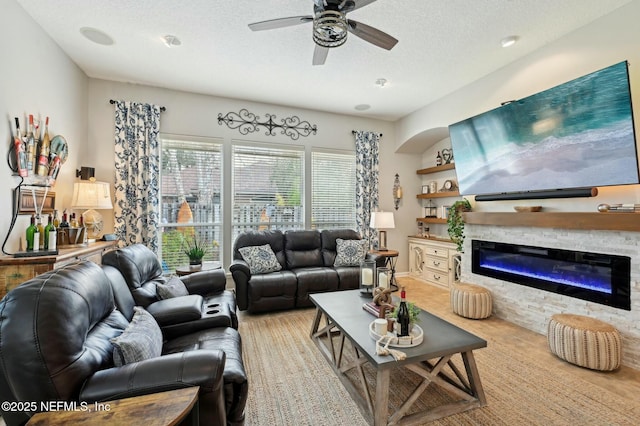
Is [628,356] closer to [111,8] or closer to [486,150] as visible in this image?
[486,150]

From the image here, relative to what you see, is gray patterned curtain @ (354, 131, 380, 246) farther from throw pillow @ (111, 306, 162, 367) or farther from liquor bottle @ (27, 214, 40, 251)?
liquor bottle @ (27, 214, 40, 251)

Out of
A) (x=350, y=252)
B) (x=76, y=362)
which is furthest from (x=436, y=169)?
(x=76, y=362)

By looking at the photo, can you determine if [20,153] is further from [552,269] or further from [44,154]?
[552,269]

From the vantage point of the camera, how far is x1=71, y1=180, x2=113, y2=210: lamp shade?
3.15 m

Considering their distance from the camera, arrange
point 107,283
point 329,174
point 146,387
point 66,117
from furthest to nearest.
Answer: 1. point 329,174
2. point 66,117
3. point 107,283
4. point 146,387

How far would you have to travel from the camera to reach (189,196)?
4414 millimetres

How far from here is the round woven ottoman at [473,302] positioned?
346 centimetres

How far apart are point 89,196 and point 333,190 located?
360cm

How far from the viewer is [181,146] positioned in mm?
4371

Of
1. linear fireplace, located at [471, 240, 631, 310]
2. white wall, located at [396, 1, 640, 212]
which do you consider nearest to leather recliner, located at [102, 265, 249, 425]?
linear fireplace, located at [471, 240, 631, 310]

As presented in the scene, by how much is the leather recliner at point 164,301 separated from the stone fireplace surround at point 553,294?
3235 millimetres

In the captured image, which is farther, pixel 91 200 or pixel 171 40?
pixel 91 200

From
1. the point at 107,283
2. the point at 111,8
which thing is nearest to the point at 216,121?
the point at 111,8

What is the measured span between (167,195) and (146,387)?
3630 mm
